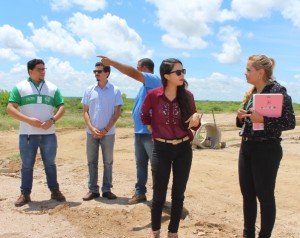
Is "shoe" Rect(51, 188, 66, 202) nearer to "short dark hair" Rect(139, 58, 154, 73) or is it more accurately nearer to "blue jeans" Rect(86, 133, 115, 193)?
"blue jeans" Rect(86, 133, 115, 193)

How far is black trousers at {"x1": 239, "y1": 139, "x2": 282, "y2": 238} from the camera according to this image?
3770 mm

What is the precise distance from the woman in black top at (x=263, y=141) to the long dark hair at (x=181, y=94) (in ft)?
1.78

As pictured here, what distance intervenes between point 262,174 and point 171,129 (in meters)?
0.96

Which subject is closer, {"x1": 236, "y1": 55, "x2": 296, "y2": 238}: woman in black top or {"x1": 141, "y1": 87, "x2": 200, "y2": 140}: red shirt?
{"x1": 236, "y1": 55, "x2": 296, "y2": 238}: woman in black top

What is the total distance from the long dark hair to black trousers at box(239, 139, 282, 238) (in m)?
0.62

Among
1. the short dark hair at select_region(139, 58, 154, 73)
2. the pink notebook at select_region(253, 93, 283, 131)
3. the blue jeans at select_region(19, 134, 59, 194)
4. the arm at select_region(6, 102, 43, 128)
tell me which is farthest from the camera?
the blue jeans at select_region(19, 134, 59, 194)

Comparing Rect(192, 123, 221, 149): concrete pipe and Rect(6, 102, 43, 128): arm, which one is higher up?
Rect(6, 102, 43, 128): arm

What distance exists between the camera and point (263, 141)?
378 cm

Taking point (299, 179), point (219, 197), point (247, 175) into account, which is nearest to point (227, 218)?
point (219, 197)

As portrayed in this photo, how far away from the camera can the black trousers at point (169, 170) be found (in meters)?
4.13

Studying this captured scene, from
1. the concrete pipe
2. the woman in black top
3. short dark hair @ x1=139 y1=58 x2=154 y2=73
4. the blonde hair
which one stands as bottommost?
the concrete pipe

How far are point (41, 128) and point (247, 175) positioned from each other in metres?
3.08

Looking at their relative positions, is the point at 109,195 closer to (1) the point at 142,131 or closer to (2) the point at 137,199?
(2) the point at 137,199


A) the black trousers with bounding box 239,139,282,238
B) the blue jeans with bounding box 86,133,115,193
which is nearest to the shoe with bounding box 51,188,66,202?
the blue jeans with bounding box 86,133,115,193
